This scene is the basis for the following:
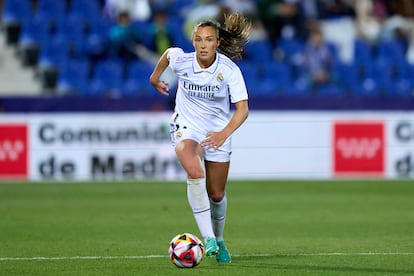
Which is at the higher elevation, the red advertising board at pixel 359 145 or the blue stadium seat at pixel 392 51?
the blue stadium seat at pixel 392 51

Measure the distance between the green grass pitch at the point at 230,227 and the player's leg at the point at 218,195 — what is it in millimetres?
161

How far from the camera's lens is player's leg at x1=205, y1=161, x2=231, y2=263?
28.7ft

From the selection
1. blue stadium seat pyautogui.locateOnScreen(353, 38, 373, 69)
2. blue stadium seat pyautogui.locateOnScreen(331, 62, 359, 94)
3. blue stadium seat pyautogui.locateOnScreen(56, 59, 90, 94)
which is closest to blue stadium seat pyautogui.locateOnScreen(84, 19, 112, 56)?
blue stadium seat pyautogui.locateOnScreen(56, 59, 90, 94)

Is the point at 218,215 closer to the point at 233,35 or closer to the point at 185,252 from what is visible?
the point at 185,252

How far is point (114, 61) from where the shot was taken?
21672 mm

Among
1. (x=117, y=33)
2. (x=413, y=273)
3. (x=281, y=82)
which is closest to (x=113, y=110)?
(x=117, y=33)

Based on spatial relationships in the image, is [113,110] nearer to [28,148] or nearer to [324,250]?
[28,148]

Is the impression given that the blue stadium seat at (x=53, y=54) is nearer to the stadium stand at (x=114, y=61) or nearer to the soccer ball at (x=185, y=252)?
the stadium stand at (x=114, y=61)

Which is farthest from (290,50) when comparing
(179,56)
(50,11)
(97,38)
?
(179,56)

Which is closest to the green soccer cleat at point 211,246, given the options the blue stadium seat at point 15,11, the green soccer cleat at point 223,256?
the green soccer cleat at point 223,256

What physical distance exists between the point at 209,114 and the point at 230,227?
11.1ft

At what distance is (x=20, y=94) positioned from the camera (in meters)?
20.6

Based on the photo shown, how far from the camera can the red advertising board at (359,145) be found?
1941 cm

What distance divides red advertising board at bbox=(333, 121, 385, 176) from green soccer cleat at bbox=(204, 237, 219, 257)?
11.3m
